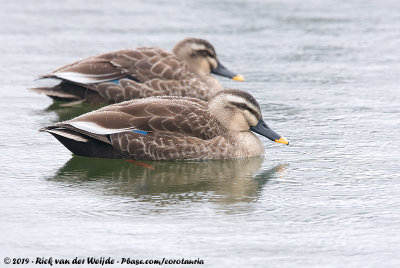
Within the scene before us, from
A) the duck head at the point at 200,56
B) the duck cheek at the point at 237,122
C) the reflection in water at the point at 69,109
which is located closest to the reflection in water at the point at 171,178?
the duck cheek at the point at 237,122

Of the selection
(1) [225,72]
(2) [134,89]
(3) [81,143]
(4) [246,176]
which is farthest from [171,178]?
(1) [225,72]

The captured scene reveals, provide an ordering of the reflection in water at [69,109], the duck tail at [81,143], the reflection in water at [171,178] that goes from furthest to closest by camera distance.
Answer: the reflection in water at [69,109] < the duck tail at [81,143] < the reflection in water at [171,178]

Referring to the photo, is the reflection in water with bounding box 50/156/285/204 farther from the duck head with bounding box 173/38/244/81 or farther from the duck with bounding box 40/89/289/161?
the duck head with bounding box 173/38/244/81

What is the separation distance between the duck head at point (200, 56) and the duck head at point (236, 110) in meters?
2.95

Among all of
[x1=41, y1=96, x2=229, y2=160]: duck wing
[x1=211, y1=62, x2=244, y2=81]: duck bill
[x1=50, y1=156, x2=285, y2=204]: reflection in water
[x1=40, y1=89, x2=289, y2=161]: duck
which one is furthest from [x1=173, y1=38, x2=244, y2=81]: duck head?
[x1=50, y1=156, x2=285, y2=204]: reflection in water

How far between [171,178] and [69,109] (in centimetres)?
348

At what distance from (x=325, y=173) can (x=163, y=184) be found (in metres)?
1.57

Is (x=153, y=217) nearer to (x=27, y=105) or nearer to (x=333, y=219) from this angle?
(x=333, y=219)

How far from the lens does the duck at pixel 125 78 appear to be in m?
11.0

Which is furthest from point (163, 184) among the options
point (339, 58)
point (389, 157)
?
point (339, 58)

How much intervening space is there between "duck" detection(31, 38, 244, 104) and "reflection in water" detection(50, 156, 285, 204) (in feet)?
8.44

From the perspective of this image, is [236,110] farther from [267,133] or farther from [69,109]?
[69,109]

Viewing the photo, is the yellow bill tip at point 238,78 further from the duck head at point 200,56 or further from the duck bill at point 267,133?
the duck bill at point 267,133

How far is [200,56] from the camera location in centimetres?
1187
